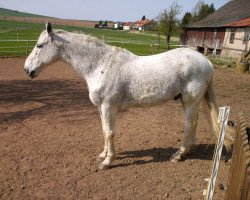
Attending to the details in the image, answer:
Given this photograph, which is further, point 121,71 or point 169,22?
point 169,22

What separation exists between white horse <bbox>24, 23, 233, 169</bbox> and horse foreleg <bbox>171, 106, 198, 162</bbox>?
0.06m

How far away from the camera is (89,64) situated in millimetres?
4270

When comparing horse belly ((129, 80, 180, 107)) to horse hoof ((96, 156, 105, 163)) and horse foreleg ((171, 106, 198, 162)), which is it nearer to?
horse foreleg ((171, 106, 198, 162))

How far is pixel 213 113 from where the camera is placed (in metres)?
4.59

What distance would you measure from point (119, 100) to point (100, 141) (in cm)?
149

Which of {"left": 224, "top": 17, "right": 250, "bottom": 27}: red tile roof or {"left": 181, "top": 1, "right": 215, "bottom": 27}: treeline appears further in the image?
{"left": 181, "top": 1, "right": 215, "bottom": 27}: treeline

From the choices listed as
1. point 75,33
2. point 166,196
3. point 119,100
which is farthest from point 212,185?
point 75,33

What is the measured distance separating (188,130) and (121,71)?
1499 millimetres

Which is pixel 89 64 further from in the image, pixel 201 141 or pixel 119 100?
pixel 201 141

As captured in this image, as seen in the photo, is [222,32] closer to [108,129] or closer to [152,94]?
[152,94]

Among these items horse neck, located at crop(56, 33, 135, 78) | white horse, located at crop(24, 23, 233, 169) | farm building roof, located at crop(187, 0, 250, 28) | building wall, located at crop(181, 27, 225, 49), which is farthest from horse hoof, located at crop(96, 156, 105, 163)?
farm building roof, located at crop(187, 0, 250, 28)

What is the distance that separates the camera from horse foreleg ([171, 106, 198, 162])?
444 cm

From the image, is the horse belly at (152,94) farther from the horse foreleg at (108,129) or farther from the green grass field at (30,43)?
the green grass field at (30,43)

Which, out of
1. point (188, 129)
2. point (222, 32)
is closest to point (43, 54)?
point (188, 129)
